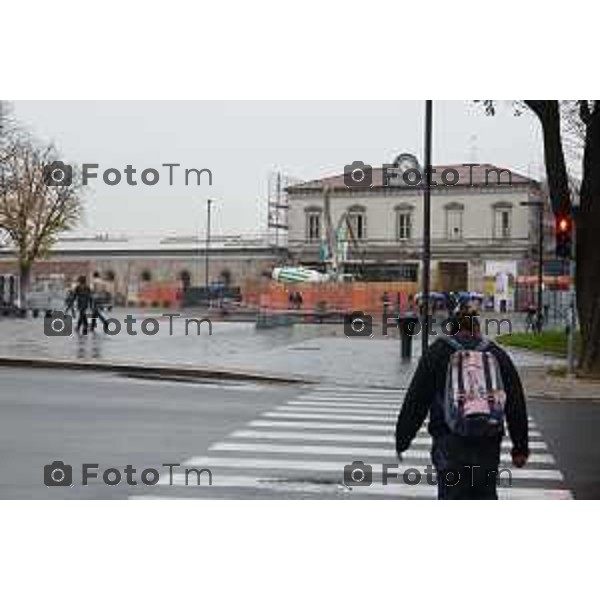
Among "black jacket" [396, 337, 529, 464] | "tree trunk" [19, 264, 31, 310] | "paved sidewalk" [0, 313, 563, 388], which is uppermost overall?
"tree trunk" [19, 264, 31, 310]

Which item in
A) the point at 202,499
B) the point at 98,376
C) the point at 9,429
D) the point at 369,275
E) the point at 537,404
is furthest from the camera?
the point at 369,275

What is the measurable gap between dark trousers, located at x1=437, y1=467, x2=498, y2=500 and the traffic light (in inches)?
620

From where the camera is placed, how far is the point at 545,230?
104 feet

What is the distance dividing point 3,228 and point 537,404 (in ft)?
49.2

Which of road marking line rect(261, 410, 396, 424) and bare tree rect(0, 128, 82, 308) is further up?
bare tree rect(0, 128, 82, 308)

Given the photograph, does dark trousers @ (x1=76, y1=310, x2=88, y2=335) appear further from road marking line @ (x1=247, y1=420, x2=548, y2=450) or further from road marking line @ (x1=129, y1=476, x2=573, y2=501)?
road marking line @ (x1=129, y1=476, x2=573, y2=501)

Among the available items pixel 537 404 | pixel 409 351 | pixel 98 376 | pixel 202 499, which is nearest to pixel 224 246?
pixel 98 376

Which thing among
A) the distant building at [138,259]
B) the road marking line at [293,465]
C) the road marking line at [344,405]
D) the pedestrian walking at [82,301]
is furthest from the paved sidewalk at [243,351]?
the road marking line at [293,465]

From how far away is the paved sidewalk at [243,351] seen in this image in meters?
21.7

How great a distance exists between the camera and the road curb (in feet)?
66.5

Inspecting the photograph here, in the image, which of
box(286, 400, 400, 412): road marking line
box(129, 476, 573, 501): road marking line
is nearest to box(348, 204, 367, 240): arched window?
box(286, 400, 400, 412): road marking line

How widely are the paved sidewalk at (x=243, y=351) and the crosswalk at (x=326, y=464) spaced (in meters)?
6.06

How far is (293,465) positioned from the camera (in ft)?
35.0

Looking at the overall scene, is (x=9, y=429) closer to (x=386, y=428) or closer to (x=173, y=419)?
(x=173, y=419)
